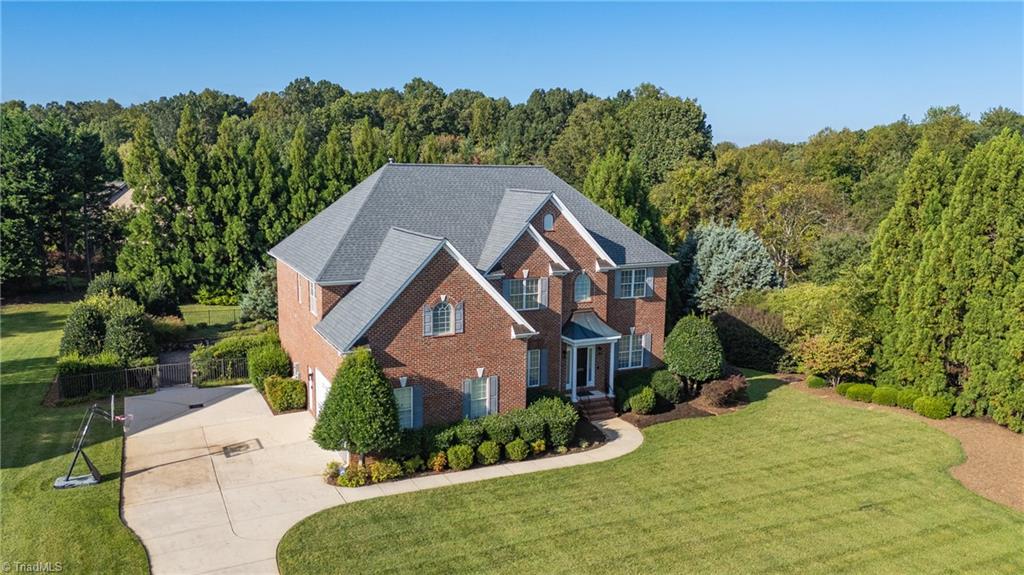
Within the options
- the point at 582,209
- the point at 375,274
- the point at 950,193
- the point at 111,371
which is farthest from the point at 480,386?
the point at 950,193

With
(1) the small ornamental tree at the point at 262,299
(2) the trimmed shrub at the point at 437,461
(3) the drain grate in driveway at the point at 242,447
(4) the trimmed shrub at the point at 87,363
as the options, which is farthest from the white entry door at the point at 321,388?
(1) the small ornamental tree at the point at 262,299

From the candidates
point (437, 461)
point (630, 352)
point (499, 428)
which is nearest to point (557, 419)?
point (499, 428)

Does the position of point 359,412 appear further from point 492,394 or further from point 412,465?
point 492,394

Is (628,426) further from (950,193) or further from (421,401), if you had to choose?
(950,193)

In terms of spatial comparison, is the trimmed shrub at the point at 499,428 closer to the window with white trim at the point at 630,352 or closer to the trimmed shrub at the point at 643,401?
the trimmed shrub at the point at 643,401

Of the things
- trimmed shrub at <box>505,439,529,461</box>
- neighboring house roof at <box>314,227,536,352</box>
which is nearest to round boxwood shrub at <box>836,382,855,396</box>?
neighboring house roof at <box>314,227,536,352</box>
